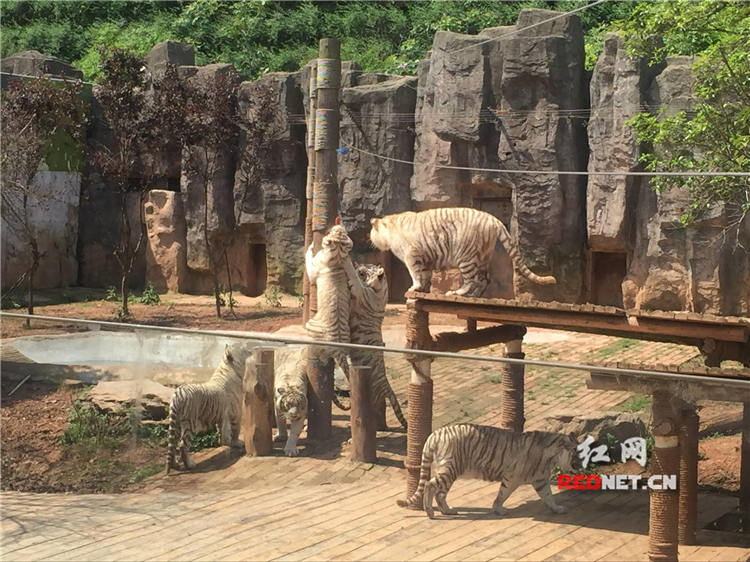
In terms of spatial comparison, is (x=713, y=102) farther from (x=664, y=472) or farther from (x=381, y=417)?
(x=664, y=472)

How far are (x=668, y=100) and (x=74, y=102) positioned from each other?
8.69m

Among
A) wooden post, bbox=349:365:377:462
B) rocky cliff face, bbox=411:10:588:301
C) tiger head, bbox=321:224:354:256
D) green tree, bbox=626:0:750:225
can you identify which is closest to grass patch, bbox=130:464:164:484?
wooden post, bbox=349:365:377:462

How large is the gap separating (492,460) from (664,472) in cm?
80

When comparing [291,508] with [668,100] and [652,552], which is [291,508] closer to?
[652,552]

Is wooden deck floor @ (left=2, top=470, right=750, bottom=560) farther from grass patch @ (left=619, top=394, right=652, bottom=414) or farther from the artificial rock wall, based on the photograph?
the artificial rock wall

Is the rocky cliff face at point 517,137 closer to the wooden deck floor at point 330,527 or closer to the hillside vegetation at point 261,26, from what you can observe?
the hillside vegetation at point 261,26

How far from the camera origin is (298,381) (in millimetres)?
5426

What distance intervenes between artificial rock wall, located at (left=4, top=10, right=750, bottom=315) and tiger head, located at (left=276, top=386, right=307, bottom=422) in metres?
7.22

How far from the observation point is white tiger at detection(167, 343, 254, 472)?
5.18 metres

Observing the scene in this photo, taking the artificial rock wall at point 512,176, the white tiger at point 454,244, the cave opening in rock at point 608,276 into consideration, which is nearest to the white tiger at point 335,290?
the white tiger at point 454,244

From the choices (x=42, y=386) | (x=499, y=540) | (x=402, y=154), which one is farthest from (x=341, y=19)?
(x=499, y=540)

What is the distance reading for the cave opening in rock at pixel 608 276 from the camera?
1428 cm

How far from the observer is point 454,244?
26.9 feet

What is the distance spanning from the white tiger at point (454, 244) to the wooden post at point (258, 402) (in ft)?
9.78
